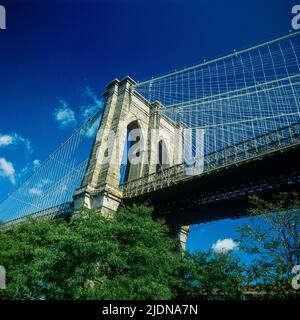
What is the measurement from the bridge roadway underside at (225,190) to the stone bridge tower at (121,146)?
5.16 ft

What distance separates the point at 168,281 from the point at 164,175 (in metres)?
7.38

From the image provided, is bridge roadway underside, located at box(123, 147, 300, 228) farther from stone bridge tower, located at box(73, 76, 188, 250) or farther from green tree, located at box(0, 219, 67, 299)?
green tree, located at box(0, 219, 67, 299)

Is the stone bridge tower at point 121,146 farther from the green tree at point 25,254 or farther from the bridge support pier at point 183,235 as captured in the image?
the green tree at point 25,254

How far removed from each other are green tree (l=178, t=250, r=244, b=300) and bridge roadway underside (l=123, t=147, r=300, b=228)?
3182 mm

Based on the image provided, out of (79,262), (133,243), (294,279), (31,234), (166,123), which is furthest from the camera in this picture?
(166,123)

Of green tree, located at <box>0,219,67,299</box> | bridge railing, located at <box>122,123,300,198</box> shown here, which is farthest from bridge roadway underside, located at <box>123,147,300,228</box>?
green tree, located at <box>0,219,67,299</box>

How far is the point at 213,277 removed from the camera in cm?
1038

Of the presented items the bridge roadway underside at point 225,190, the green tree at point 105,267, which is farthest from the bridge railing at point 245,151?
the green tree at point 105,267

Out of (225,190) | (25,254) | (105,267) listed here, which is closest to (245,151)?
(225,190)

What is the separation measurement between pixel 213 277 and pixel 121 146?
422 inches

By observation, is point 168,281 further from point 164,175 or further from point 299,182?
point 164,175

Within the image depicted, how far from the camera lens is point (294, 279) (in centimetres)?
729

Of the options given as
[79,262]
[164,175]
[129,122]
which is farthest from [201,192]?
[129,122]

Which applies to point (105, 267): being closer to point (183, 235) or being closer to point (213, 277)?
point (213, 277)
